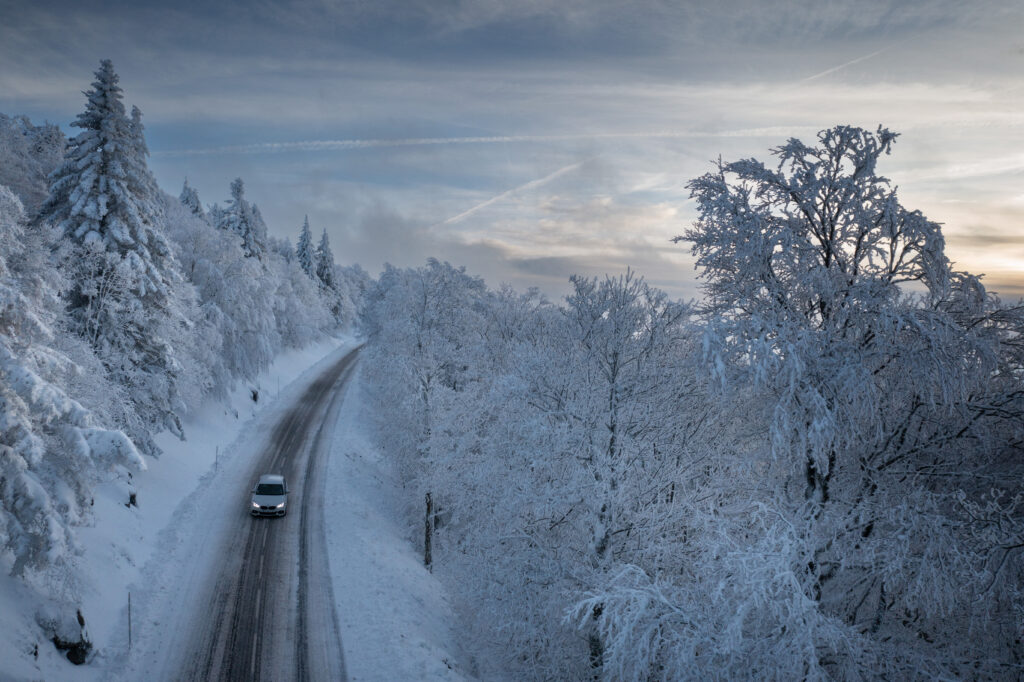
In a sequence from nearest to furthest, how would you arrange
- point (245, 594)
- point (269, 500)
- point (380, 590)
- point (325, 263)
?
1. point (245, 594)
2. point (380, 590)
3. point (269, 500)
4. point (325, 263)

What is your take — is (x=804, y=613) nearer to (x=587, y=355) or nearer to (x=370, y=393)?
(x=587, y=355)

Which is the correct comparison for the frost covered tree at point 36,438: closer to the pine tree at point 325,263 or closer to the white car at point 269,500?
the white car at point 269,500

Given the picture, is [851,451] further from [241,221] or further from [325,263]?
[325,263]

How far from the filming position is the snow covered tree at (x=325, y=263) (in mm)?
76812

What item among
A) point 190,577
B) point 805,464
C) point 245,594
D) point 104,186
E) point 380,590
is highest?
→ point 104,186

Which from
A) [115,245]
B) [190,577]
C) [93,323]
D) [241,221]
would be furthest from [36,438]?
[241,221]

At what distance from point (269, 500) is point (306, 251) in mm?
57217

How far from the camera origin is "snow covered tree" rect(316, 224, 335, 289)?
76812 millimetres

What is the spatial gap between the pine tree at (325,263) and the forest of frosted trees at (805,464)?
239 ft

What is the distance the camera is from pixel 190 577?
1652cm

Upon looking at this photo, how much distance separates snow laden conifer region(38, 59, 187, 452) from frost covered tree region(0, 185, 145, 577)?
340 inches

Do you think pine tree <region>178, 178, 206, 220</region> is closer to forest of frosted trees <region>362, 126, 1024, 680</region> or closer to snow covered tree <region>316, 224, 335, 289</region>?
snow covered tree <region>316, 224, 335, 289</region>

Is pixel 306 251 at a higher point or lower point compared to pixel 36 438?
higher

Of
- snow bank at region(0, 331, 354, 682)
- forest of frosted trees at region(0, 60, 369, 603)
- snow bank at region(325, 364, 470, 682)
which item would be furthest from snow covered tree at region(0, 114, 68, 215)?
snow bank at region(325, 364, 470, 682)
